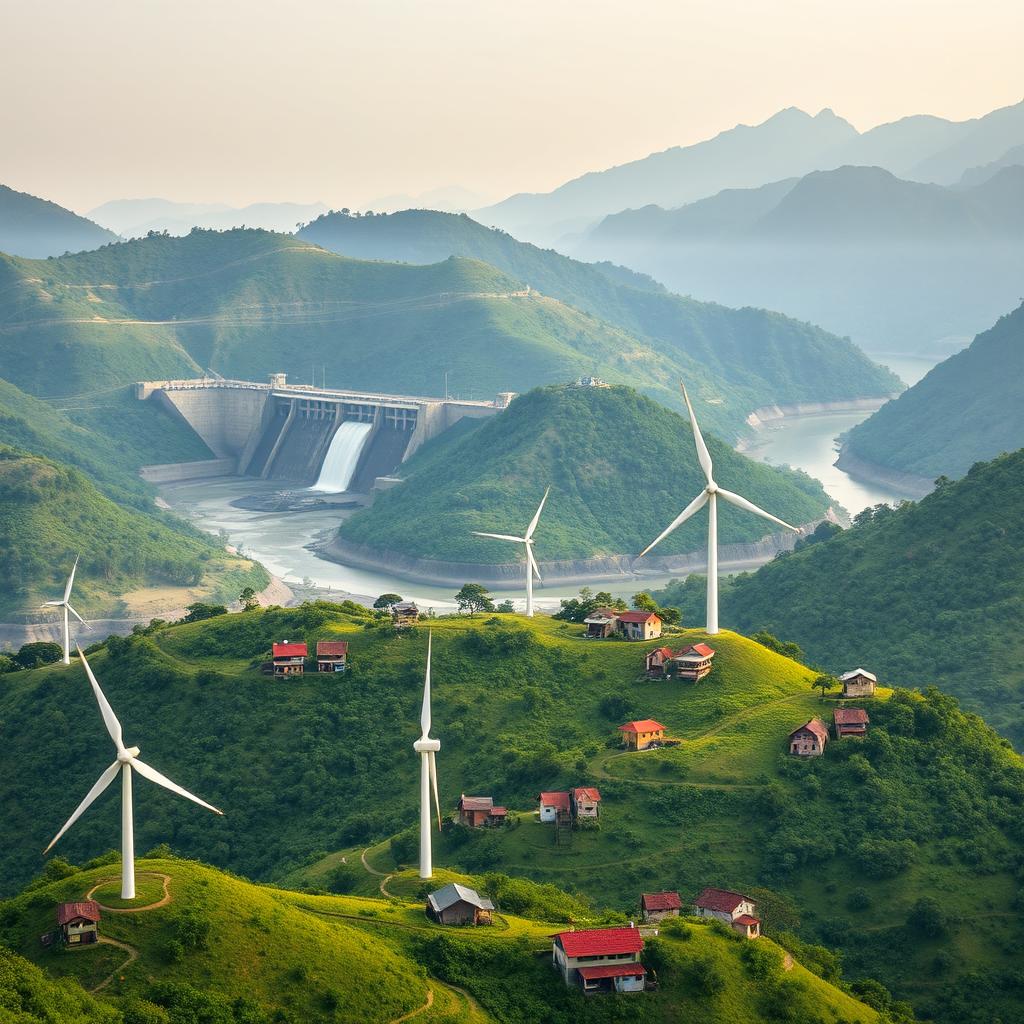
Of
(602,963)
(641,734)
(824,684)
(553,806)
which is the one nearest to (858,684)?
(824,684)

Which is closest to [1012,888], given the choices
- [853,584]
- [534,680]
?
[534,680]

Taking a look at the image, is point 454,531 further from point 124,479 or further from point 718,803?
point 718,803

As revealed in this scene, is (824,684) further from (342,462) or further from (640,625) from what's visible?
(342,462)

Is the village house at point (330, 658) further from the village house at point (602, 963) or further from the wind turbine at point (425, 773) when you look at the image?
the village house at point (602, 963)

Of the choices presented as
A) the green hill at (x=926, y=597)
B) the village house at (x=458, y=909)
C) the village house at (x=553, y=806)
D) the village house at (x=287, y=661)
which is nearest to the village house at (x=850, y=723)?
the village house at (x=553, y=806)

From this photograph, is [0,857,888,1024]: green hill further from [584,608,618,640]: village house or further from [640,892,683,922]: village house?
[584,608,618,640]: village house
